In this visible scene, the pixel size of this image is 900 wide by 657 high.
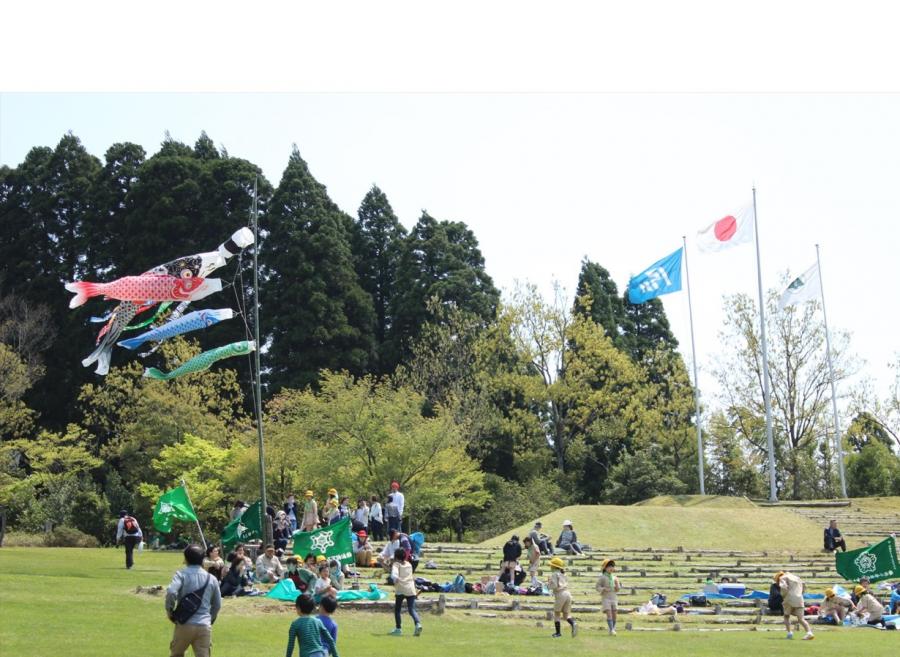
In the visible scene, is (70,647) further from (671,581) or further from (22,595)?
(671,581)

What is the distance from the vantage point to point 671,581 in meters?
31.2

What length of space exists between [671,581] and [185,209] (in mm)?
42538

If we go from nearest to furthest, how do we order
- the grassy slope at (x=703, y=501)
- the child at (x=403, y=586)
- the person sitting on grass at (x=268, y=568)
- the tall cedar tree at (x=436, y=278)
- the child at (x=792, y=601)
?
the child at (x=403, y=586) < the child at (x=792, y=601) < the person sitting on grass at (x=268, y=568) < the grassy slope at (x=703, y=501) < the tall cedar tree at (x=436, y=278)

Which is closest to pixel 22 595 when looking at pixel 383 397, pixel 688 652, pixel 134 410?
pixel 688 652

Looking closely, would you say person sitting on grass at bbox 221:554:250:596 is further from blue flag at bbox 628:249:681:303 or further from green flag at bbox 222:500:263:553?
blue flag at bbox 628:249:681:303

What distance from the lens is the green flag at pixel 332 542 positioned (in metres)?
25.6

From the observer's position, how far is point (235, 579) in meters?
24.5

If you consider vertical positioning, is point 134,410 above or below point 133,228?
below

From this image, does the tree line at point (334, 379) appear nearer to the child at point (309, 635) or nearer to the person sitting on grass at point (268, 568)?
the person sitting on grass at point (268, 568)

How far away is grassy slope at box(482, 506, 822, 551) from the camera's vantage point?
4022 centimetres

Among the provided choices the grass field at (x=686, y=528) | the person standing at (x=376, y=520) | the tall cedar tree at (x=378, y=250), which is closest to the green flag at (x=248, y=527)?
the person standing at (x=376, y=520)

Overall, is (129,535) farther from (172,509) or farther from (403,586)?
(403,586)

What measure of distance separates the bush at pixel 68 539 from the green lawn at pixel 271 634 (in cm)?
1939

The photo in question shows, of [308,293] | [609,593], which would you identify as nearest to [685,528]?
[609,593]
